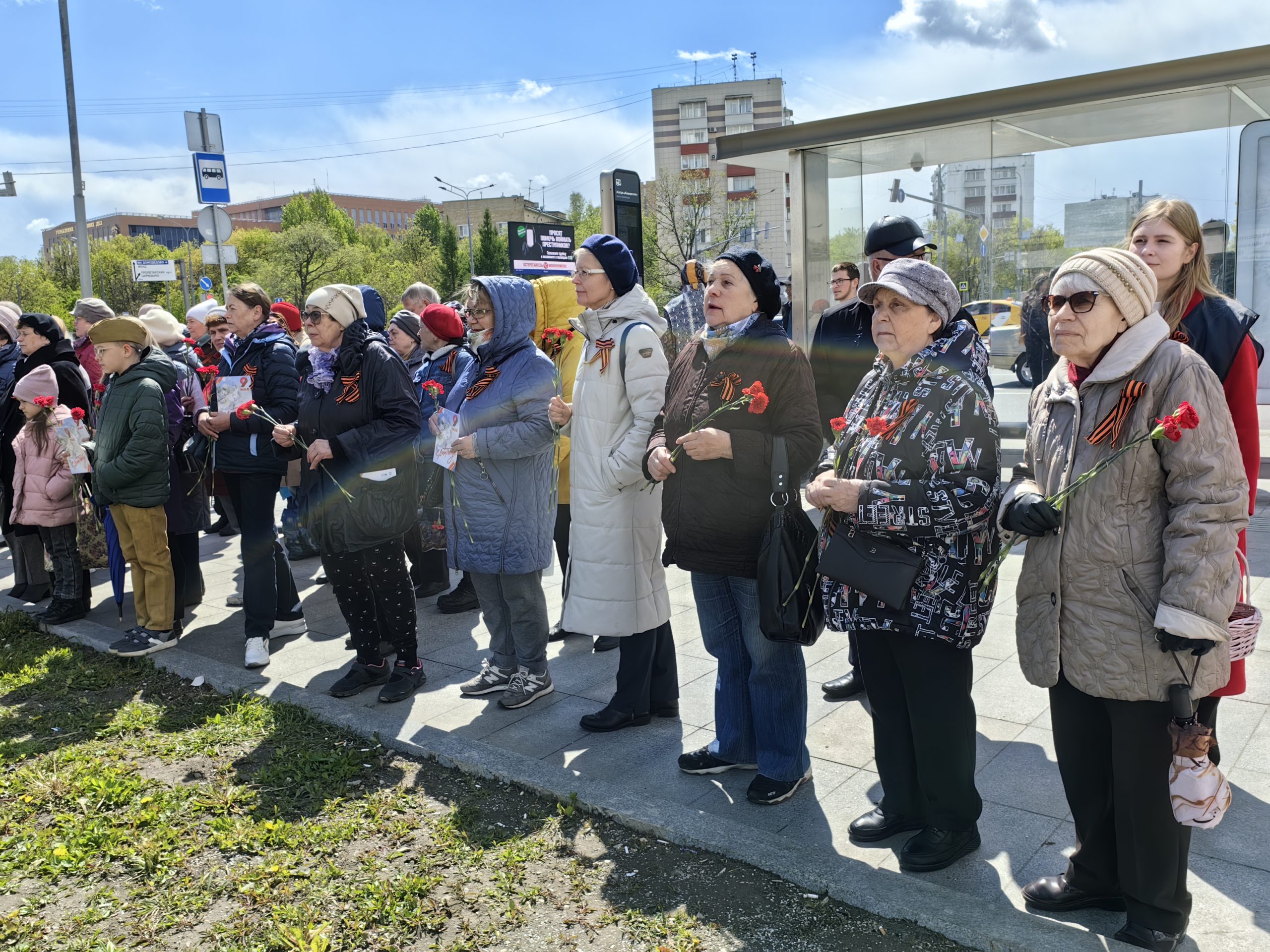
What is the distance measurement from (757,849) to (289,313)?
465 cm

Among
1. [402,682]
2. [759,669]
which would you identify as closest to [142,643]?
[402,682]

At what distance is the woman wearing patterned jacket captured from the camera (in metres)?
2.81

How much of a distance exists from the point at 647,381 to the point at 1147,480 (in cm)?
200

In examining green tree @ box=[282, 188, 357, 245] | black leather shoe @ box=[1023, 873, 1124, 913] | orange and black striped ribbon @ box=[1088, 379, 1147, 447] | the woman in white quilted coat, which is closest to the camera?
orange and black striped ribbon @ box=[1088, 379, 1147, 447]

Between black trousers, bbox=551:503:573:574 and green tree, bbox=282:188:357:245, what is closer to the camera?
black trousers, bbox=551:503:573:574

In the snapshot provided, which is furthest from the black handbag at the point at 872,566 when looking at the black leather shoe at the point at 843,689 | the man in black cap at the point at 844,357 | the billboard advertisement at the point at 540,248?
the billboard advertisement at the point at 540,248

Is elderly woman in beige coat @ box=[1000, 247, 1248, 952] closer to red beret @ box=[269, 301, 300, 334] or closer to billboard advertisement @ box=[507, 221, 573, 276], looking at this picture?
red beret @ box=[269, 301, 300, 334]

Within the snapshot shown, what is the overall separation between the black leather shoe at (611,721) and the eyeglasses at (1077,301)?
2.56 metres

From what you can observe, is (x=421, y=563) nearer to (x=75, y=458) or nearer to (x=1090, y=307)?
(x=75, y=458)

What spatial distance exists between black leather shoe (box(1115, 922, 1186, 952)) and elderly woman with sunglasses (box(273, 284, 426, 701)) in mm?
3322

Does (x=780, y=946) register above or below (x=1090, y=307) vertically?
below

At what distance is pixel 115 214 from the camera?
161250 mm

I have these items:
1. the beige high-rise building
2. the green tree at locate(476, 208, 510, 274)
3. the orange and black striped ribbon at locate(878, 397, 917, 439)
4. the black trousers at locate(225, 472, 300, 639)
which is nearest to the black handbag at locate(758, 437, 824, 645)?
the orange and black striped ribbon at locate(878, 397, 917, 439)

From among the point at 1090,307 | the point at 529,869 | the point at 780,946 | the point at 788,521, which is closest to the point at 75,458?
the point at 529,869
